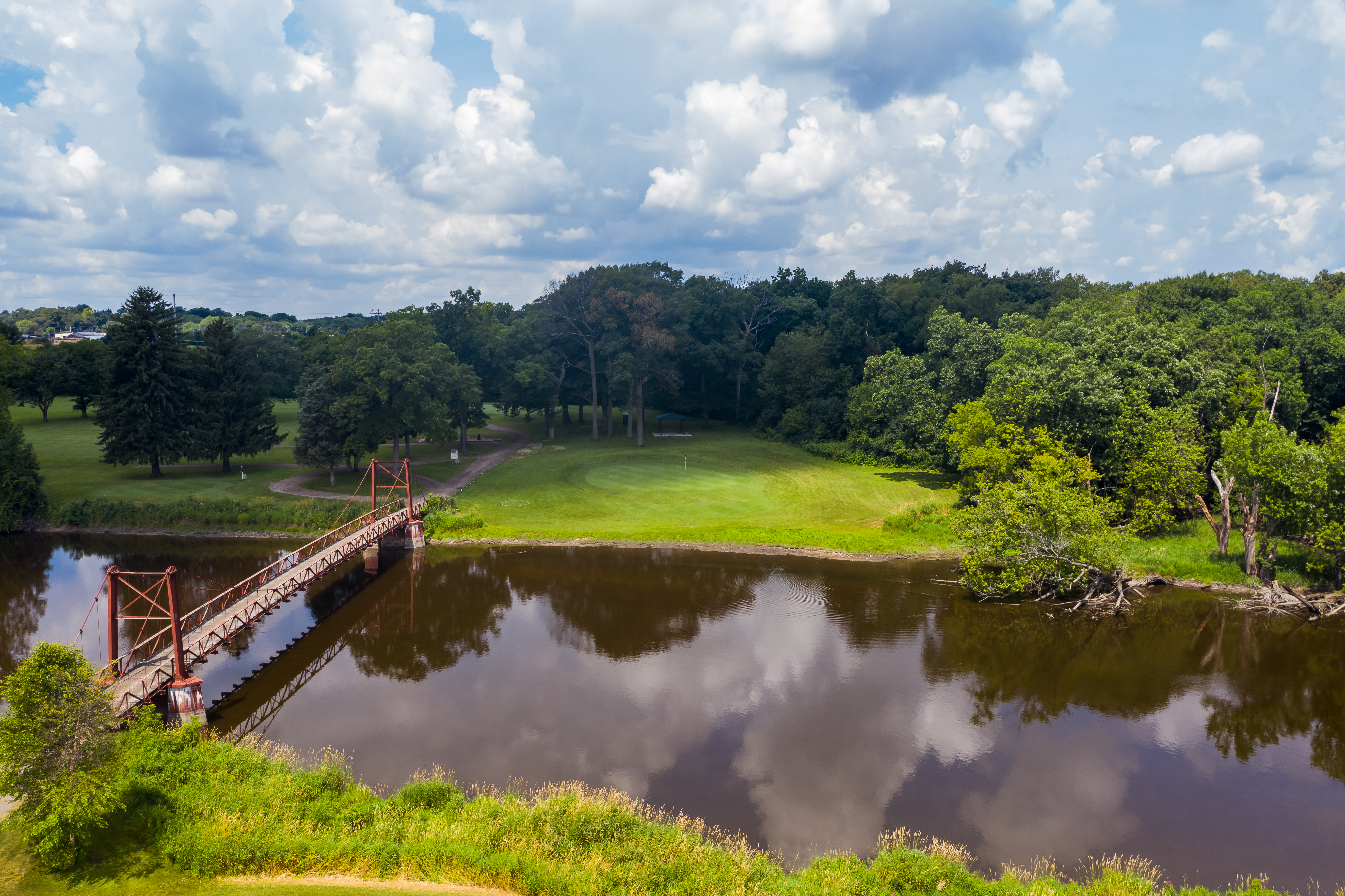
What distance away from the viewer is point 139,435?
49062 mm

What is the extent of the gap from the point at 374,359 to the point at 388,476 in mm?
8305

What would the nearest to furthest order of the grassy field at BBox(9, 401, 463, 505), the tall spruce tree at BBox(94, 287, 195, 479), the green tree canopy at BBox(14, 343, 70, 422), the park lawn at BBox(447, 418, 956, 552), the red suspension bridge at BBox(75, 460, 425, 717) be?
the red suspension bridge at BBox(75, 460, 425, 717) → the park lawn at BBox(447, 418, 956, 552) → the grassy field at BBox(9, 401, 463, 505) → the tall spruce tree at BBox(94, 287, 195, 479) → the green tree canopy at BBox(14, 343, 70, 422)

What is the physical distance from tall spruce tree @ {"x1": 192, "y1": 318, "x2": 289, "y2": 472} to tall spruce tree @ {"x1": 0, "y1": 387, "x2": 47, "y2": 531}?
9.27 meters

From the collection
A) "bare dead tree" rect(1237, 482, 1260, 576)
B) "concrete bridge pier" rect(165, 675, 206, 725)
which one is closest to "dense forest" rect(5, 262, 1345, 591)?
"bare dead tree" rect(1237, 482, 1260, 576)

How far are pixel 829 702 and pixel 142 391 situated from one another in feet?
164

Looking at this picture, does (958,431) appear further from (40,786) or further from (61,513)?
(61,513)

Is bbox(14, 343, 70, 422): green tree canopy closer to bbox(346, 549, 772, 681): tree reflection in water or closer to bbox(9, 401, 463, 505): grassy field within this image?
bbox(9, 401, 463, 505): grassy field

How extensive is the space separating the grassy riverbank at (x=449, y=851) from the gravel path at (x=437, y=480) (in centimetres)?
3087

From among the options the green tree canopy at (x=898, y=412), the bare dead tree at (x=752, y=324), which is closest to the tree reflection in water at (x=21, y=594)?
the green tree canopy at (x=898, y=412)

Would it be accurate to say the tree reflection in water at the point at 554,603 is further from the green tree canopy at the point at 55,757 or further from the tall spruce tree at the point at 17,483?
the tall spruce tree at the point at 17,483

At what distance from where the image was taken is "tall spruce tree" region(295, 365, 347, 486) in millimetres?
49906

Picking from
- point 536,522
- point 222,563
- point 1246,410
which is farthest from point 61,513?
point 1246,410

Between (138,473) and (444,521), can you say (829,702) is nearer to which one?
(444,521)

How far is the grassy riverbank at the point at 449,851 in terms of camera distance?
13508mm
